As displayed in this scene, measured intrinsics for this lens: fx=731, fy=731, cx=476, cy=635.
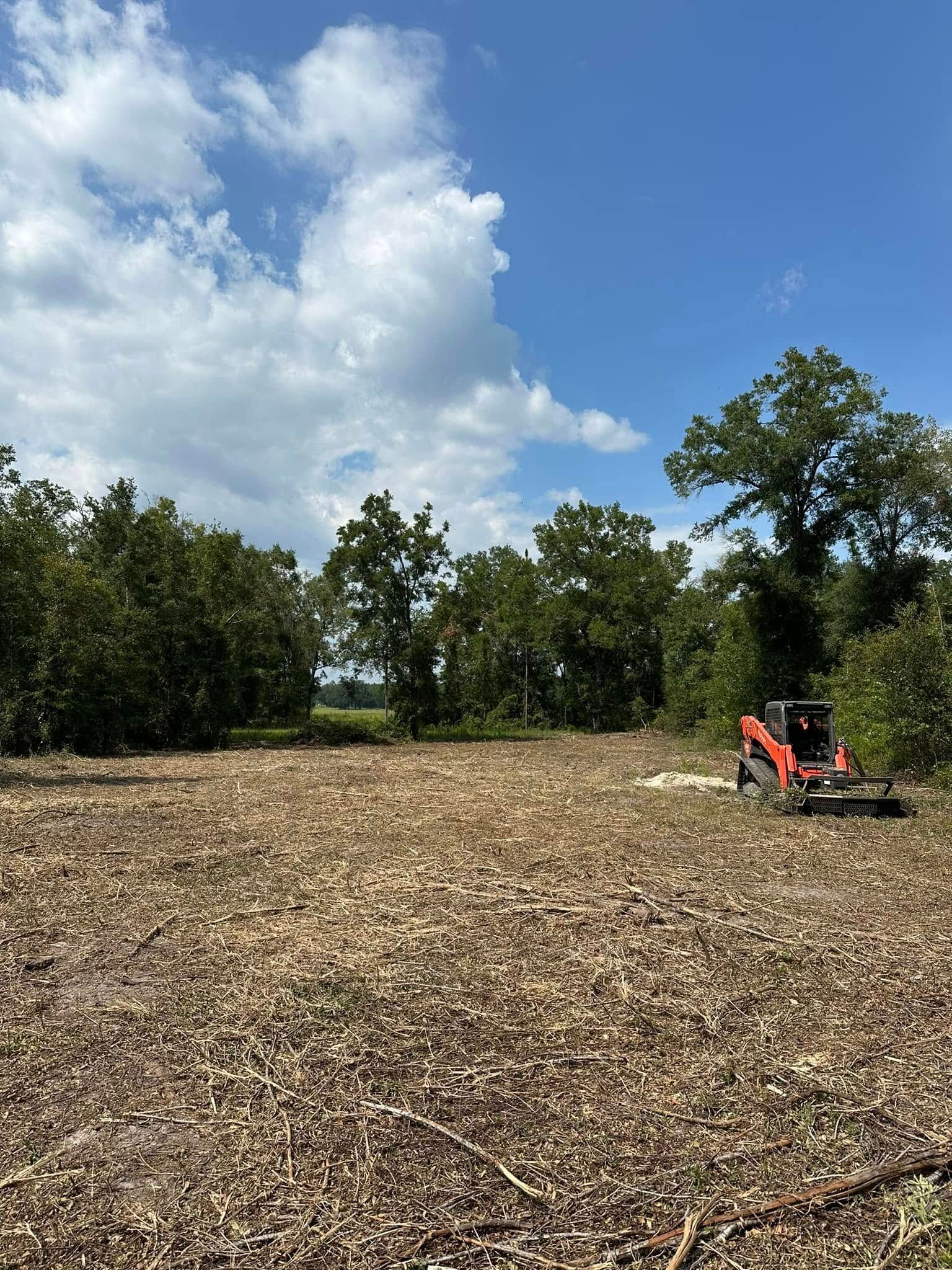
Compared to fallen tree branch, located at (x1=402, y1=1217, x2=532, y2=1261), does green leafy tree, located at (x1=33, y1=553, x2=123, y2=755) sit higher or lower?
higher

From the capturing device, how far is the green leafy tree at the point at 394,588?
29.0m

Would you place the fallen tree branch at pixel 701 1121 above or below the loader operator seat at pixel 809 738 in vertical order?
below

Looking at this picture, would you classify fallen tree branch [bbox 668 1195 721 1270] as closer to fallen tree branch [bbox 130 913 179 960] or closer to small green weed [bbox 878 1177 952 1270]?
small green weed [bbox 878 1177 952 1270]

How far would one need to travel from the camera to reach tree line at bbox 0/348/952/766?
15789 millimetres

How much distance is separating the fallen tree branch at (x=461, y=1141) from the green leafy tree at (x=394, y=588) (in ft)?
84.3

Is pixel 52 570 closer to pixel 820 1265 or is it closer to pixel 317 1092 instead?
pixel 317 1092

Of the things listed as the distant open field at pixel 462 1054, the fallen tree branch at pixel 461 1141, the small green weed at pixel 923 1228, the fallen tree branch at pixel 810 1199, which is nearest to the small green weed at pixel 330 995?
the distant open field at pixel 462 1054

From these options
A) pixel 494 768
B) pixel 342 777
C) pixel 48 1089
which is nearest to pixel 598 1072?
pixel 48 1089

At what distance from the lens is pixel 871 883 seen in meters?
7.00

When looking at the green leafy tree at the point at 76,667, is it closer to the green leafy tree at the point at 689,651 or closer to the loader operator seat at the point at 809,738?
the loader operator seat at the point at 809,738

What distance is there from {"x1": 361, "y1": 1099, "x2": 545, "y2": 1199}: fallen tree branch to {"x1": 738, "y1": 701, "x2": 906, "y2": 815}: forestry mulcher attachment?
8915mm

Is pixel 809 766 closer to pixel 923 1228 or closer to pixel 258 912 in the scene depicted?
pixel 258 912

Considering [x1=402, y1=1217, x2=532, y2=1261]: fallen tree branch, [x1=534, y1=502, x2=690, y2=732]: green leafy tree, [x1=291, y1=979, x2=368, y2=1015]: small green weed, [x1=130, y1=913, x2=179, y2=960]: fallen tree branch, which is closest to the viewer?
[x1=402, y1=1217, x2=532, y2=1261]: fallen tree branch

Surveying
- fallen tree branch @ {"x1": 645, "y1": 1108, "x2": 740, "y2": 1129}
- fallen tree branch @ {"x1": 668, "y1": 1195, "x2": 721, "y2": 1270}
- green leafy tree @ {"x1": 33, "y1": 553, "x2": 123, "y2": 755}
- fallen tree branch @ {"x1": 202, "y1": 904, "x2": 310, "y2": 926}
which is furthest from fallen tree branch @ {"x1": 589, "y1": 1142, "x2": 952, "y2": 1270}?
green leafy tree @ {"x1": 33, "y1": 553, "x2": 123, "y2": 755}
